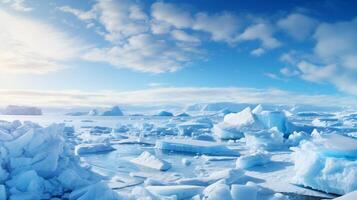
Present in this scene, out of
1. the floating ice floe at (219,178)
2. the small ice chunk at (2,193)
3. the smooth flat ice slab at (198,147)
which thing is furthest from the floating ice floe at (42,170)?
the smooth flat ice slab at (198,147)

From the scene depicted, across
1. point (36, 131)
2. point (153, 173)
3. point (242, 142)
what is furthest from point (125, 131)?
point (36, 131)

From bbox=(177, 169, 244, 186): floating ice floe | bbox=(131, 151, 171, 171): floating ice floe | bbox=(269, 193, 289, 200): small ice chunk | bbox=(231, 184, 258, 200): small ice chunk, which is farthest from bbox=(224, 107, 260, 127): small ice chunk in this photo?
bbox=(231, 184, 258, 200): small ice chunk

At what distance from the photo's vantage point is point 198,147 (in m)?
13.5

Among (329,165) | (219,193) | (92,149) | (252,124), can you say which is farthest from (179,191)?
(252,124)

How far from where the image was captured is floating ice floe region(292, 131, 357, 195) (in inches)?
271

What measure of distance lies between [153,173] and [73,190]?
2648 millimetres

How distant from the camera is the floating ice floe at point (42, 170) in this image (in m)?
6.15

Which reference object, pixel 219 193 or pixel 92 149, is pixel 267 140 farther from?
pixel 219 193

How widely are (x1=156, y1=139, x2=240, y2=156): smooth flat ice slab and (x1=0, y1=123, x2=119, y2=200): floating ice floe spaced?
20.0 ft

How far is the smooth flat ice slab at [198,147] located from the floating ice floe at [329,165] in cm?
452

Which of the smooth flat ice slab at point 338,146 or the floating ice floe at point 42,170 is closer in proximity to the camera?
the floating ice floe at point 42,170

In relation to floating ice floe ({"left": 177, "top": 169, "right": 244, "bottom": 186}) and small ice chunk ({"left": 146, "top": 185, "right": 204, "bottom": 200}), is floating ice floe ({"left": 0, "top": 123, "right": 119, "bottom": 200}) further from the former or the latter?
floating ice floe ({"left": 177, "top": 169, "right": 244, "bottom": 186})

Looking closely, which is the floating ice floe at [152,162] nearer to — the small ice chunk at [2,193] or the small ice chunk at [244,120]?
the small ice chunk at [2,193]

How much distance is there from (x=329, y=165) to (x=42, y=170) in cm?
570
